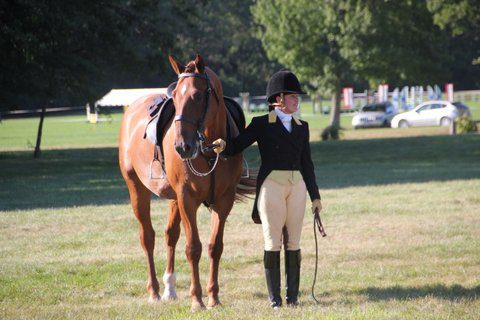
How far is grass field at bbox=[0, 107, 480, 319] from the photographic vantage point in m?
8.25

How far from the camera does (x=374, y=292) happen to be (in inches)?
359

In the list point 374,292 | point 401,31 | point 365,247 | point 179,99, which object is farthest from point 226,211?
point 401,31

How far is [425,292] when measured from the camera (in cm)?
905

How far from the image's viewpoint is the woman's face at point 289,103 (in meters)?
8.12

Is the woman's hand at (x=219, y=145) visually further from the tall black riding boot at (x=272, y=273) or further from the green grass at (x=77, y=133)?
the green grass at (x=77, y=133)

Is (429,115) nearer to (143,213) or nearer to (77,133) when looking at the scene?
(77,133)

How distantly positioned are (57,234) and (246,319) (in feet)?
23.1

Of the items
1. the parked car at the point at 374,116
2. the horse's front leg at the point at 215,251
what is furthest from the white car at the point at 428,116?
the horse's front leg at the point at 215,251

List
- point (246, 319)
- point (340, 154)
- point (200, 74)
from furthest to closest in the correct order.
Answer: point (340, 154) < point (200, 74) < point (246, 319)

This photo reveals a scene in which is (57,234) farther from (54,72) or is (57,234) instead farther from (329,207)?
(54,72)

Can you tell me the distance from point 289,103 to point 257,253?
402cm

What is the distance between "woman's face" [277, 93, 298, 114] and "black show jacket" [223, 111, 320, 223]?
0.36ft

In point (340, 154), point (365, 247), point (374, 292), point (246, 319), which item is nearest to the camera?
point (246, 319)

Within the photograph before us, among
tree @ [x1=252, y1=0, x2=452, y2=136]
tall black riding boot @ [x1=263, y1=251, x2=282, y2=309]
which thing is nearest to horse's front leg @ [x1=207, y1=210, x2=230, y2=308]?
tall black riding boot @ [x1=263, y1=251, x2=282, y2=309]
